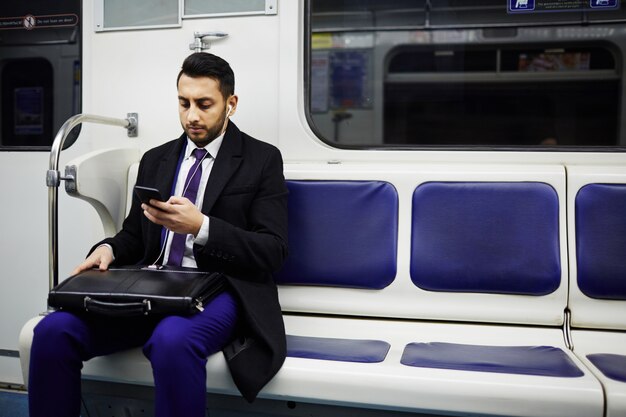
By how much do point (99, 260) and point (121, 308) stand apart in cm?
39

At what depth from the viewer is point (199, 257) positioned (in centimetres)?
217

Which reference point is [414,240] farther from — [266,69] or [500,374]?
[266,69]

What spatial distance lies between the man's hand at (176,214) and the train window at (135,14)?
1.25 metres

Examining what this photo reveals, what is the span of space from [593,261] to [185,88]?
5.65 ft

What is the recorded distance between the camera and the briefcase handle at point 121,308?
6.27 feet

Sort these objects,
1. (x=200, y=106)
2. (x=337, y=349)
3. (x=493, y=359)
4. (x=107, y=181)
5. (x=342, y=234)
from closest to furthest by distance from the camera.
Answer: (x=493, y=359)
(x=337, y=349)
(x=200, y=106)
(x=342, y=234)
(x=107, y=181)

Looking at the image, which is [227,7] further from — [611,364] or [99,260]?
[611,364]

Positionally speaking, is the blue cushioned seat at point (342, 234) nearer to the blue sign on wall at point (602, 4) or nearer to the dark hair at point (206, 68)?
the dark hair at point (206, 68)

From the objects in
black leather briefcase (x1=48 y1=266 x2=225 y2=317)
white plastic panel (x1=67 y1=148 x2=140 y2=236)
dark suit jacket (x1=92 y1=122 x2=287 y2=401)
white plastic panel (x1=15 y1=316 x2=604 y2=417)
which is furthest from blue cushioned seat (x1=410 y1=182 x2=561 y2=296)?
white plastic panel (x1=67 y1=148 x2=140 y2=236)

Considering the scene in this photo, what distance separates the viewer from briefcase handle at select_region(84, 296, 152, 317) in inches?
75.2

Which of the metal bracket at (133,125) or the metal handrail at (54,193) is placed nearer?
the metal handrail at (54,193)

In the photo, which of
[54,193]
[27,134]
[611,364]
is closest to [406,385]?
[611,364]

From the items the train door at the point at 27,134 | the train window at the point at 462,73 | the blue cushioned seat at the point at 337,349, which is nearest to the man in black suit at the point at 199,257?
A: the blue cushioned seat at the point at 337,349

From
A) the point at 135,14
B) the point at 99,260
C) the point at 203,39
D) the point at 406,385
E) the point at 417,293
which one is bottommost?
the point at 406,385
